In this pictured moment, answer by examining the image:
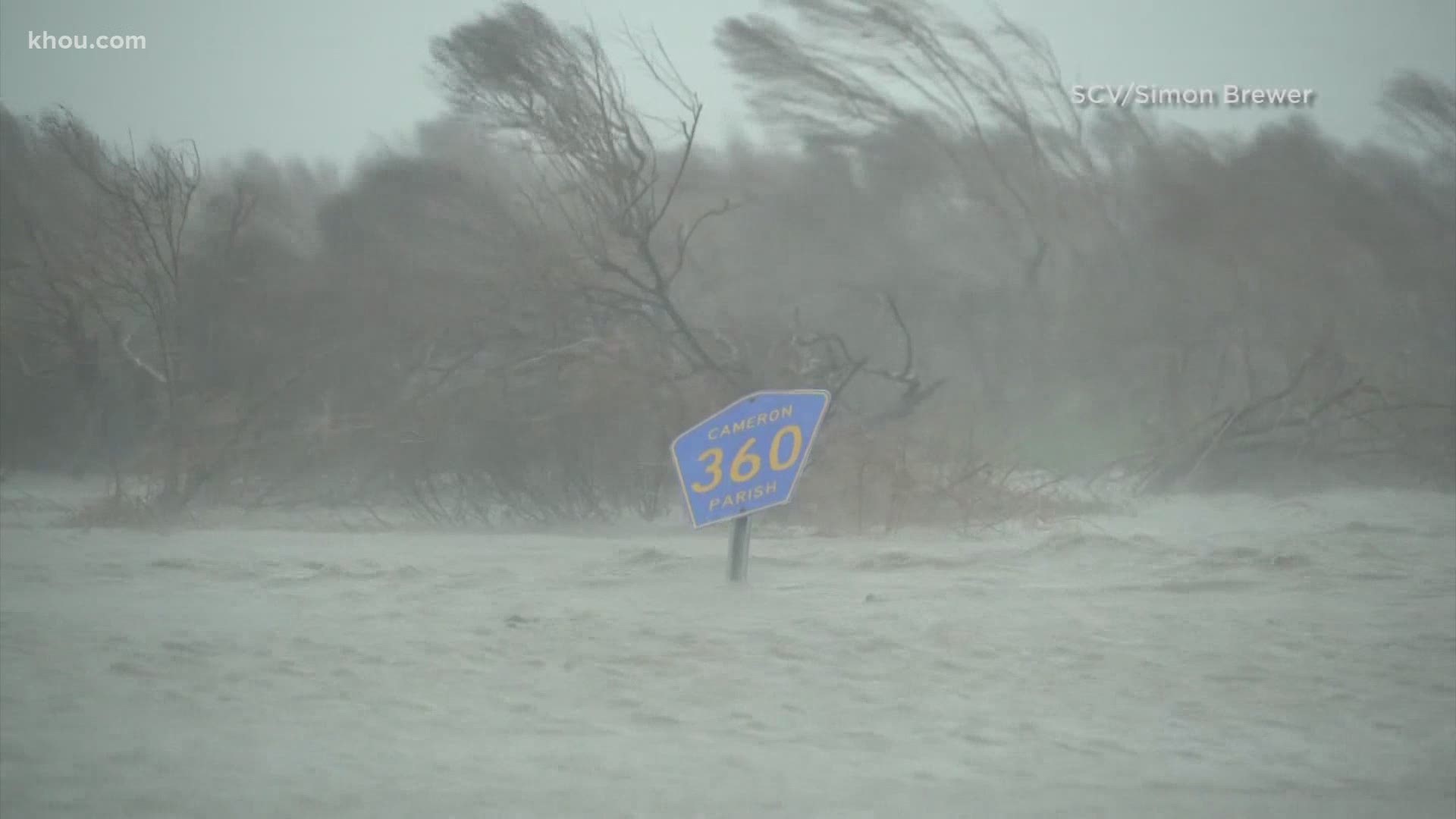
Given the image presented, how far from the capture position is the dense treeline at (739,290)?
36.4 feet

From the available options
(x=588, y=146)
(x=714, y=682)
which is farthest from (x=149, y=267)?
(x=714, y=682)

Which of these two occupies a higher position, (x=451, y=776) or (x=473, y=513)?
(x=473, y=513)

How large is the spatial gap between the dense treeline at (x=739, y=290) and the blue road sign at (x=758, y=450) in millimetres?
2712

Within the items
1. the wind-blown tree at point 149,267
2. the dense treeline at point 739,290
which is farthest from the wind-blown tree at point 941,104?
the wind-blown tree at point 149,267

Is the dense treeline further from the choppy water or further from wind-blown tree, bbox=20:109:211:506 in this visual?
the choppy water

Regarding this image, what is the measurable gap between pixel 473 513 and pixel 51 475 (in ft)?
9.78

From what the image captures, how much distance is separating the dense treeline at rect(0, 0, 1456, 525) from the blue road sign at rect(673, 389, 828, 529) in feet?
8.90

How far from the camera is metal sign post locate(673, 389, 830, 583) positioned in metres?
8.06

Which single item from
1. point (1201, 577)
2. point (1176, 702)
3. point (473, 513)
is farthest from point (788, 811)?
point (473, 513)

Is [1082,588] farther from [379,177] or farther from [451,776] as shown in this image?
[379,177]

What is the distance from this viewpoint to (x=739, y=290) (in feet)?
43.4

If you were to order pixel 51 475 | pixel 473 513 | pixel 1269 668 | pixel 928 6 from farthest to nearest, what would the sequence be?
pixel 928 6
pixel 473 513
pixel 51 475
pixel 1269 668

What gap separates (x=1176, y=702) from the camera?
5934mm

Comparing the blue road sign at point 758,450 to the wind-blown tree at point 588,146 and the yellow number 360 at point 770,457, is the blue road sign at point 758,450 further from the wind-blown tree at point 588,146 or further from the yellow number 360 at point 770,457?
the wind-blown tree at point 588,146
